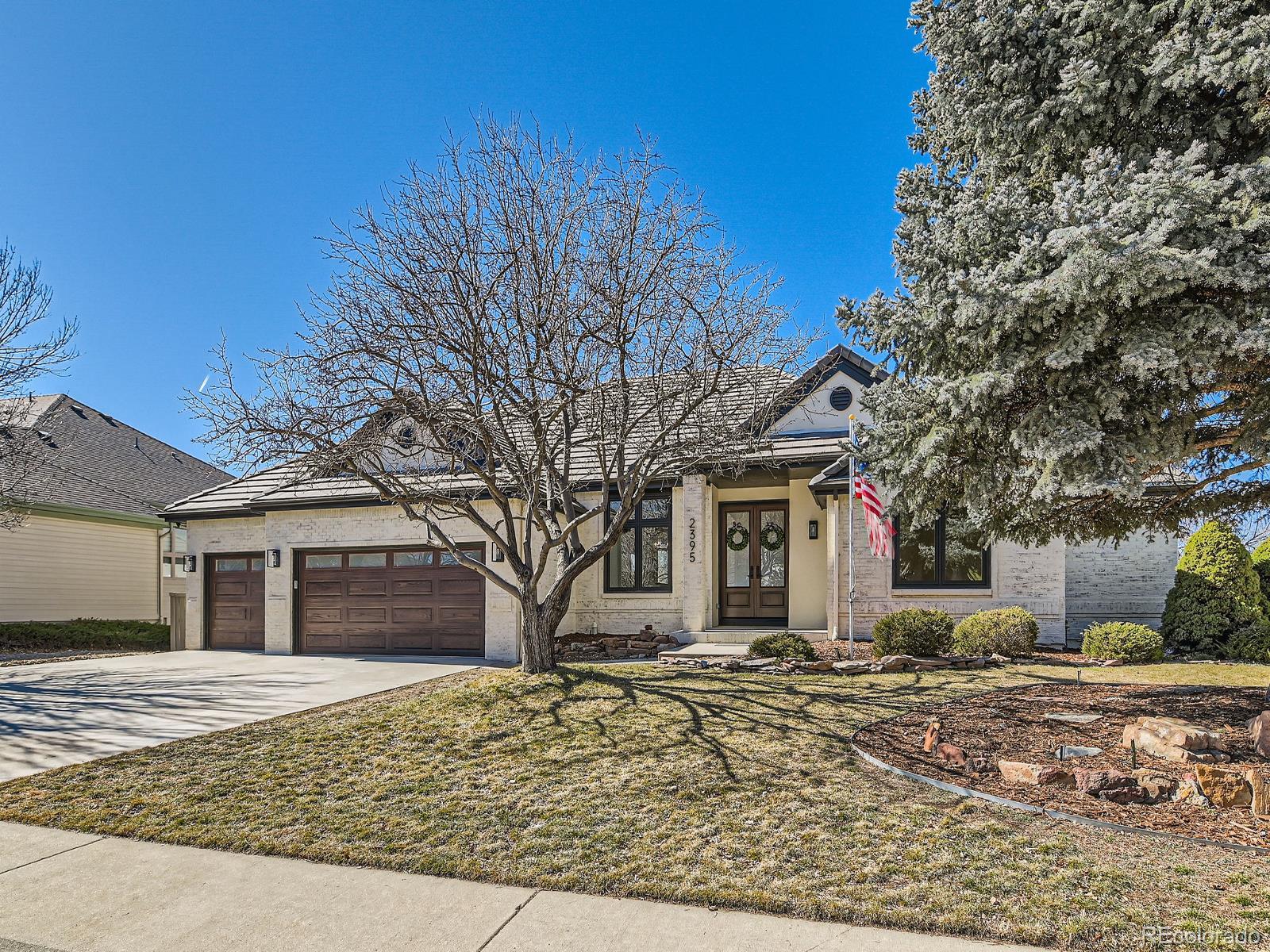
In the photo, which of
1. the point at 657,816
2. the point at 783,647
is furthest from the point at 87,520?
the point at 657,816

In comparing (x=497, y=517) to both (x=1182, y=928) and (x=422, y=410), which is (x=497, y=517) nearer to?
(x=422, y=410)

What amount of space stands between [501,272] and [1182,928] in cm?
814

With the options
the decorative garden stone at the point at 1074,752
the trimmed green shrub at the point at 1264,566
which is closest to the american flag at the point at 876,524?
the decorative garden stone at the point at 1074,752

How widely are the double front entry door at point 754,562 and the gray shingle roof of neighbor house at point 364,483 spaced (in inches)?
58.4

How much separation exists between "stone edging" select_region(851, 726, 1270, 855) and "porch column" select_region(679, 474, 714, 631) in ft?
27.7

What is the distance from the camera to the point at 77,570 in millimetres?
21266

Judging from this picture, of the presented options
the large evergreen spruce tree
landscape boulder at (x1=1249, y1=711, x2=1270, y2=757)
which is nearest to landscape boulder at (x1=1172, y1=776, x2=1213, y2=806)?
landscape boulder at (x1=1249, y1=711, x2=1270, y2=757)

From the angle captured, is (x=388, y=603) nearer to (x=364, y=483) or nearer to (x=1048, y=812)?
(x=364, y=483)

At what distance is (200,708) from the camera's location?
944 cm

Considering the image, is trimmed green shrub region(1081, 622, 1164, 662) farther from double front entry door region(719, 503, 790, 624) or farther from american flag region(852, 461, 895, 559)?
double front entry door region(719, 503, 790, 624)

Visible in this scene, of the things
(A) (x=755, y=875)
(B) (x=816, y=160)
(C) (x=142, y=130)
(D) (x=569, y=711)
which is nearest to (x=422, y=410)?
(D) (x=569, y=711)

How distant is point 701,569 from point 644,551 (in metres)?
1.49

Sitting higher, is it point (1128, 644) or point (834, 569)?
point (834, 569)

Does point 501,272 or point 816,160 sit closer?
point 501,272
